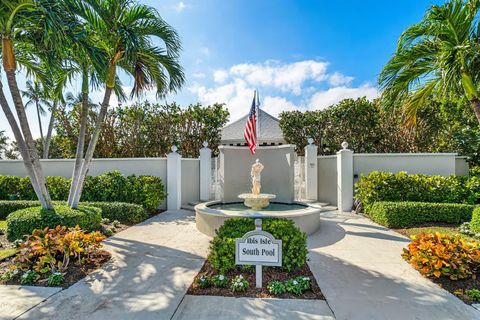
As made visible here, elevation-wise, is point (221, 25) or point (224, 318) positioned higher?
point (221, 25)

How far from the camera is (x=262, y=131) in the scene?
17.9 m

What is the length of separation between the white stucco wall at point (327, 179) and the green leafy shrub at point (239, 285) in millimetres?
8208

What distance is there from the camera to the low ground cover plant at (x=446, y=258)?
418 cm

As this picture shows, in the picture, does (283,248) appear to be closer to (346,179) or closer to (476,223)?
(476,223)

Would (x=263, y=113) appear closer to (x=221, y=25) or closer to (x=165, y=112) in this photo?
(x=165, y=112)

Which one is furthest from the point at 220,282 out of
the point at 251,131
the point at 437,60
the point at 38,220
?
the point at 437,60

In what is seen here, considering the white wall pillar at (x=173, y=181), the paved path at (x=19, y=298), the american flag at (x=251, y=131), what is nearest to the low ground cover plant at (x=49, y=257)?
the paved path at (x=19, y=298)

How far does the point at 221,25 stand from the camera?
945 centimetres

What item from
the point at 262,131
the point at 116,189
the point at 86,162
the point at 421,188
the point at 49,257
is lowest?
the point at 49,257

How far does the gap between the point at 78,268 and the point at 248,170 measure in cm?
722

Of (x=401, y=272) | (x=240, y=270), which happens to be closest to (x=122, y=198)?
(x=240, y=270)

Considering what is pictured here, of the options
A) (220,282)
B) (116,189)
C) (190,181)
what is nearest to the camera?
(220,282)

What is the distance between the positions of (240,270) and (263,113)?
16.6 m

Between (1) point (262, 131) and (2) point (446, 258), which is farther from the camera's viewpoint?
(1) point (262, 131)
